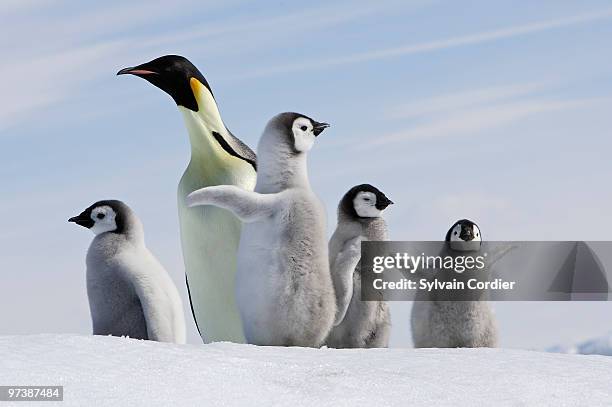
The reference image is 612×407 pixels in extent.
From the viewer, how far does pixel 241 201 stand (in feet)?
14.4

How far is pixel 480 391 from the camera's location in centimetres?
390

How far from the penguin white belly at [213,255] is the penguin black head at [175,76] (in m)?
0.39

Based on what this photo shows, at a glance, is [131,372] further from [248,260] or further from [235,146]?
[235,146]

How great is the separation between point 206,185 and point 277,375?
6.09ft

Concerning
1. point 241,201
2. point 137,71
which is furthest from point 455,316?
point 137,71

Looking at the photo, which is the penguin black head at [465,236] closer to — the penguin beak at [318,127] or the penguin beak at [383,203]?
the penguin beak at [383,203]

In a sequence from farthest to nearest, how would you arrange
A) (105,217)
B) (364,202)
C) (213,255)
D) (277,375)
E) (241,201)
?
1. (213,255)
2. (105,217)
3. (364,202)
4. (241,201)
5. (277,375)

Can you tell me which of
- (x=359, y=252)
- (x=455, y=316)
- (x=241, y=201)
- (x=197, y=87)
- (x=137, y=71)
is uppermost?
(x=137, y=71)

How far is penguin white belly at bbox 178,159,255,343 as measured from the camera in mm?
5363

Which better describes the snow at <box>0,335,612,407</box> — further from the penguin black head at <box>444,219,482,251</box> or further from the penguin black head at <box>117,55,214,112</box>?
the penguin black head at <box>117,55,214,112</box>

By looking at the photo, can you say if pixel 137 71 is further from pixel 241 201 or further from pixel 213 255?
pixel 241 201

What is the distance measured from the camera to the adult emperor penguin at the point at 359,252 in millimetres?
4910

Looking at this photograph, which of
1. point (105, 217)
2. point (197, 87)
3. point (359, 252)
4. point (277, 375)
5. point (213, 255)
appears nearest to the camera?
point (277, 375)

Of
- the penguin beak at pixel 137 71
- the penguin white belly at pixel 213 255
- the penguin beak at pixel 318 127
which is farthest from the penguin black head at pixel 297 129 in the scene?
the penguin beak at pixel 137 71
